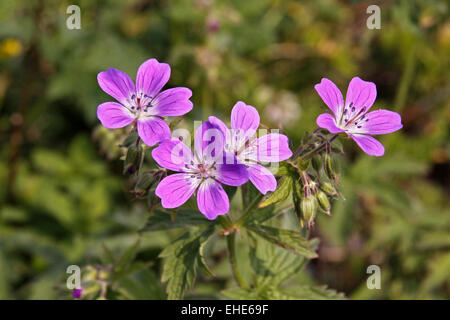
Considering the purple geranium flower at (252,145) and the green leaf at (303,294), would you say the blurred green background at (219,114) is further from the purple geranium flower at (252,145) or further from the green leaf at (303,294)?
the purple geranium flower at (252,145)

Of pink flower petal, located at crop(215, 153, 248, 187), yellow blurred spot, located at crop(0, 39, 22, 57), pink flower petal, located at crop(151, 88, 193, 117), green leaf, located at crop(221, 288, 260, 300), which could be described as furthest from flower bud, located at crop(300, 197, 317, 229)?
yellow blurred spot, located at crop(0, 39, 22, 57)

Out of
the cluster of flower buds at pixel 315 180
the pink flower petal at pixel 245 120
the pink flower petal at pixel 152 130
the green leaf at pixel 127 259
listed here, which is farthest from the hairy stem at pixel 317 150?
the green leaf at pixel 127 259

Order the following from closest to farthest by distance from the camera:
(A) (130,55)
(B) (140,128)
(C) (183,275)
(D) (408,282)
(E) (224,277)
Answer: (B) (140,128)
(C) (183,275)
(E) (224,277)
(D) (408,282)
(A) (130,55)

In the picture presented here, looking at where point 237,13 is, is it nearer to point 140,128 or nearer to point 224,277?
point 224,277

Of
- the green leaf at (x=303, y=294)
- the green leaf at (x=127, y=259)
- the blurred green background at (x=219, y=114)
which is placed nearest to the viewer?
the green leaf at (x=303, y=294)

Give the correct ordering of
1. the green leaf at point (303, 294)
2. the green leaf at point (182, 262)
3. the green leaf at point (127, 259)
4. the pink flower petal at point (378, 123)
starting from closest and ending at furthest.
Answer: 1. the pink flower petal at point (378, 123)
2. the green leaf at point (182, 262)
3. the green leaf at point (303, 294)
4. the green leaf at point (127, 259)

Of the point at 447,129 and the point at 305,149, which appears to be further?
the point at 447,129

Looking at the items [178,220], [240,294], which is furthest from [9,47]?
[240,294]

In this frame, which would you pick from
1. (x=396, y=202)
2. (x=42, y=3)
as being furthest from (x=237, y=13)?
(x=396, y=202)
